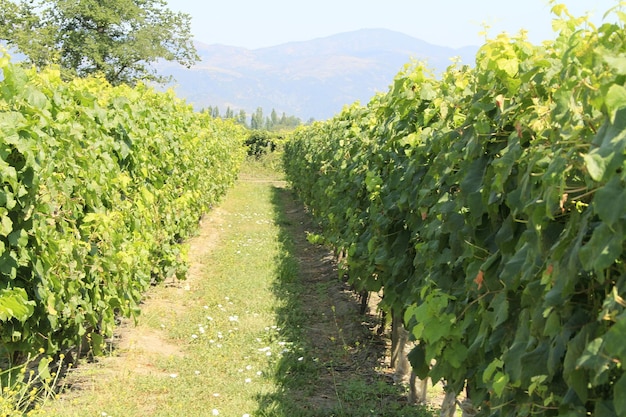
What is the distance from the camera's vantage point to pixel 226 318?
788cm

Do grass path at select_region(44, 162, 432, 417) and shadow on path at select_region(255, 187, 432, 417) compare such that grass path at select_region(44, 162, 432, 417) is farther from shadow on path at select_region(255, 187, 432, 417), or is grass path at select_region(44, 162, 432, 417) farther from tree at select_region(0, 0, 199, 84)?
tree at select_region(0, 0, 199, 84)

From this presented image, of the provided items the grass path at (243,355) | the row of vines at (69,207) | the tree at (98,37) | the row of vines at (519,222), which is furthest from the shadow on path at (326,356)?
the tree at (98,37)

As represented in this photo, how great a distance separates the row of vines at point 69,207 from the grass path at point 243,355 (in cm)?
47

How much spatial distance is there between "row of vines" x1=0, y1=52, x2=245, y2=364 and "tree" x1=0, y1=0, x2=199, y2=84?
35768 millimetres

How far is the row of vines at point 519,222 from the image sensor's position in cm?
183

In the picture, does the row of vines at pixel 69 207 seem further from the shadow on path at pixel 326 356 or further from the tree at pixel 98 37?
the tree at pixel 98 37

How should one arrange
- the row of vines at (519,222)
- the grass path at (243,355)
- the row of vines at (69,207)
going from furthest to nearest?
the grass path at (243,355) → the row of vines at (69,207) → the row of vines at (519,222)

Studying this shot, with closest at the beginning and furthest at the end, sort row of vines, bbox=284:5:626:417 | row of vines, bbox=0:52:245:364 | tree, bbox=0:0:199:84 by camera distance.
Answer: row of vines, bbox=284:5:626:417 < row of vines, bbox=0:52:245:364 < tree, bbox=0:0:199:84

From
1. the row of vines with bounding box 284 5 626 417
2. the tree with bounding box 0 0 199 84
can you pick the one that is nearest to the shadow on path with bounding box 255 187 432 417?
the row of vines with bounding box 284 5 626 417

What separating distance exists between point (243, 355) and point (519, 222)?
4274 mm

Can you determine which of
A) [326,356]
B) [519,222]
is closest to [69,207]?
[326,356]

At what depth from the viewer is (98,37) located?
1727 inches

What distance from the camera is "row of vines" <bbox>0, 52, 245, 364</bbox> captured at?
165 inches

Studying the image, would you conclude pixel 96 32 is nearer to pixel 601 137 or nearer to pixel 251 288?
pixel 251 288
